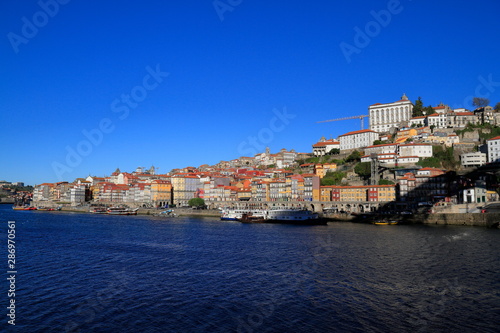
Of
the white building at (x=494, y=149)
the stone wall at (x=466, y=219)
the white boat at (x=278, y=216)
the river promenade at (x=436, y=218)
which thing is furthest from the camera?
the white building at (x=494, y=149)

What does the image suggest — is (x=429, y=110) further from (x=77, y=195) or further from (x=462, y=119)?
(x=77, y=195)

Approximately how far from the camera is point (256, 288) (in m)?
15.6

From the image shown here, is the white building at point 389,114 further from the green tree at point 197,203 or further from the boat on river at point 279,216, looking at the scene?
the boat on river at point 279,216

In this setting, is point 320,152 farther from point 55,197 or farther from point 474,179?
point 55,197

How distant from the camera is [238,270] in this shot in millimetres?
18906

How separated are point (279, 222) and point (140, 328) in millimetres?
41887

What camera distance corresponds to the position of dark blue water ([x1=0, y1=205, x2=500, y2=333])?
38.8 ft

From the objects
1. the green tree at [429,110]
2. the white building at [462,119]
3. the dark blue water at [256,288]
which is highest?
the green tree at [429,110]

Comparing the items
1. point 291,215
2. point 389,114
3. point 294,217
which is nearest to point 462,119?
point 389,114

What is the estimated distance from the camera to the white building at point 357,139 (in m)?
80.2

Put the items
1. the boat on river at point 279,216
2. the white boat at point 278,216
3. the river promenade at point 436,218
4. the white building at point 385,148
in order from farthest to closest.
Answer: the white building at point 385,148 < the white boat at point 278,216 < the boat on river at point 279,216 < the river promenade at point 436,218

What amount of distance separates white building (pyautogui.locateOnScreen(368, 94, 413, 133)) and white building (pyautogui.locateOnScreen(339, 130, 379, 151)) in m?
7.47

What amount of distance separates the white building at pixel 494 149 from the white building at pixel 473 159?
1173mm

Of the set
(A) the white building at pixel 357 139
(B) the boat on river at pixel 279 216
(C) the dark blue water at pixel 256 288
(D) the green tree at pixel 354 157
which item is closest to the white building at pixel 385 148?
(D) the green tree at pixel 354 157
